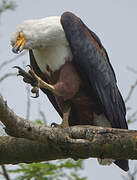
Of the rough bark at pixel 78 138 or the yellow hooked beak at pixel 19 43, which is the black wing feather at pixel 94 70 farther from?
the rough bark at pixel 78 138

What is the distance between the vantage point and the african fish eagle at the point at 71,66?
209 inches

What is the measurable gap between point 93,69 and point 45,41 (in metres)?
0.71

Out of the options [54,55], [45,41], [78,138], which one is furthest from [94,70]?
[78,138]

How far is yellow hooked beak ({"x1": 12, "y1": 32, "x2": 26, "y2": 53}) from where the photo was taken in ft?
16.9

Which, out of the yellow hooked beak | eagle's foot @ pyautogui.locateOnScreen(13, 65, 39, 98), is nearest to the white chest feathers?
the yellow hooked beak

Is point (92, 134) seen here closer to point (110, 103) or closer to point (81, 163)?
point (110, 103)

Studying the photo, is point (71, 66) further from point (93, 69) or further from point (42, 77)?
point (42, 77)

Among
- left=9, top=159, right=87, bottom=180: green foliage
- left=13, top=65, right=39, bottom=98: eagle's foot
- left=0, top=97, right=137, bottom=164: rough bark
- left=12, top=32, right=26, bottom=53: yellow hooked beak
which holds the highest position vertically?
left=12, top=32, right=26, bottom=53: yellow hooked beak

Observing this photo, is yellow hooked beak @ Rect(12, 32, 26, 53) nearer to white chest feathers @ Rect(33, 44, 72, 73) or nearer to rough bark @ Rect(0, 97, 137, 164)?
white chest feathers @ Rect(33, 44, 72, 73)

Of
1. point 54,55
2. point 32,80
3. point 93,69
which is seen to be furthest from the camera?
point 93,69

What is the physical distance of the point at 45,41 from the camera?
533 centimetres

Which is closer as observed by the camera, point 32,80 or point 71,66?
point 32,80

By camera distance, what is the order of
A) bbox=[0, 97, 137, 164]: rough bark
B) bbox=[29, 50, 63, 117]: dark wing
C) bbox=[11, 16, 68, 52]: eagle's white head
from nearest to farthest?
bbox=[0, 97, 137, 164]: rough bark, bbox=[11, 16, 68, 52]: eagle's white head, bbox=[29, 50, 63, 117]: dark wing

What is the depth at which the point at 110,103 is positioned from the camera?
218 inches
